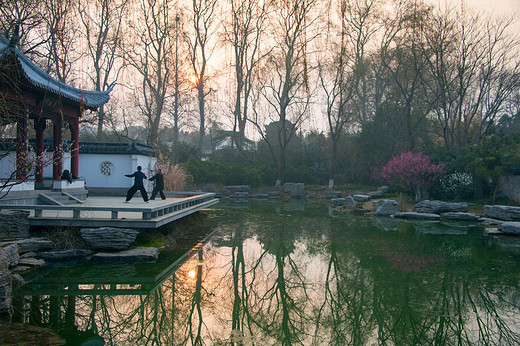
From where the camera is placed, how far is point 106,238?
7.67 meters

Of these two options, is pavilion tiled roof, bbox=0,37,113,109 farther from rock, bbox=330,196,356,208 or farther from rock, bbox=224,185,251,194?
rock, bbox=224,185,251,194

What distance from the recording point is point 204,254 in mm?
8477

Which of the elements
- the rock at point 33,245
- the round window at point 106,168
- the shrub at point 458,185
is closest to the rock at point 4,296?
the rock at point 33,245

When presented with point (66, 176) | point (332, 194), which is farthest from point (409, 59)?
point (66, 176)

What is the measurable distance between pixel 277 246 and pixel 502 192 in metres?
10.9

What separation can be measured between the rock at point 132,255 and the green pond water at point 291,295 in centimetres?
24

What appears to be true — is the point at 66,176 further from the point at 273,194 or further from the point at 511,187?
the point at 511,187

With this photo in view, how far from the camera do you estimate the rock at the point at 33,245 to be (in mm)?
7142

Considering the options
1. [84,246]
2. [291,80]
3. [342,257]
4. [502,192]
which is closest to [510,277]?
[342,257]

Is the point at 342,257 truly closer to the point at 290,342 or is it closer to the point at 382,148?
the point at 290,342

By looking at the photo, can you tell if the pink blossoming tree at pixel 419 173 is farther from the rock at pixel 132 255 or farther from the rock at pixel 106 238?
the rock at pixel 106 238

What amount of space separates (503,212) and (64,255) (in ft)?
41.3

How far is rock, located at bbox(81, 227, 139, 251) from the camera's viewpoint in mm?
7642

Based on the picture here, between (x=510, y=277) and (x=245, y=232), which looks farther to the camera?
(x=245, y=232)
